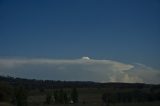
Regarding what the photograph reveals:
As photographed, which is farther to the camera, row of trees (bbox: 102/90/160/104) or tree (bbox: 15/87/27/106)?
row of trees (bbox: 102/90/160/104)

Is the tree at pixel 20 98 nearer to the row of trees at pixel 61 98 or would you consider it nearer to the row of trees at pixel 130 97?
the row of trees at pixel 61 98

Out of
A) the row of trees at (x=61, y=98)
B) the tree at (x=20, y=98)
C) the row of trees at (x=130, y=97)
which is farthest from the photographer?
the row of trees at (x=61, y=98)

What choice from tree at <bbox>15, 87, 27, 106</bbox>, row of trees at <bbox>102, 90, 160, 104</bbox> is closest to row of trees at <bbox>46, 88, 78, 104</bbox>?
row of trees at <bbox>102, 90, 160, 104</bbox>

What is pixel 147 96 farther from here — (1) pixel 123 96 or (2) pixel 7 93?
(2) pixel 7 93

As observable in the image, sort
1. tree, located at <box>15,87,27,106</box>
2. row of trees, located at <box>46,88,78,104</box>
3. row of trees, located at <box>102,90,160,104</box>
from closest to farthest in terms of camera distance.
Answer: tree, located at <box>15,87,27,106</box> < row of trees, located at <box>102,90,160,104</box> < row of trees, located at <box>46,88,78,104</box>

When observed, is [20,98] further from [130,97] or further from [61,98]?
[130,97]

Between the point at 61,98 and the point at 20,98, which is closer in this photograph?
the point at 20,98

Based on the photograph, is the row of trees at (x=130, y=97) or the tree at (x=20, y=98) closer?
the tree at (x=20, y=98)

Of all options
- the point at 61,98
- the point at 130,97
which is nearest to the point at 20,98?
the point at 61,98

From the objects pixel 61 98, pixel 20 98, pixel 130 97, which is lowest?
pixel 20 98

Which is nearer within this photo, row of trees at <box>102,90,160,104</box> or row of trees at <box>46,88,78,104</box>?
row of trees at <box>102,90,160,104</box>

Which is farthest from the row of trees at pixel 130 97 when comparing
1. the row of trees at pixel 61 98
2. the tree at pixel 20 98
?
the tree at pixel 20 98

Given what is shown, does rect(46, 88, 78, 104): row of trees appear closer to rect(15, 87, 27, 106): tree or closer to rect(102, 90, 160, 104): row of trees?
rect(102, 90, 160, 104): row of trees

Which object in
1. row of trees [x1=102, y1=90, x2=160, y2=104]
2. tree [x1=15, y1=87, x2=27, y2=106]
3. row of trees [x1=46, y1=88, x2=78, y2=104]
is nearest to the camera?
tree [x1=15, y1=87, x2=27, y2=106]
